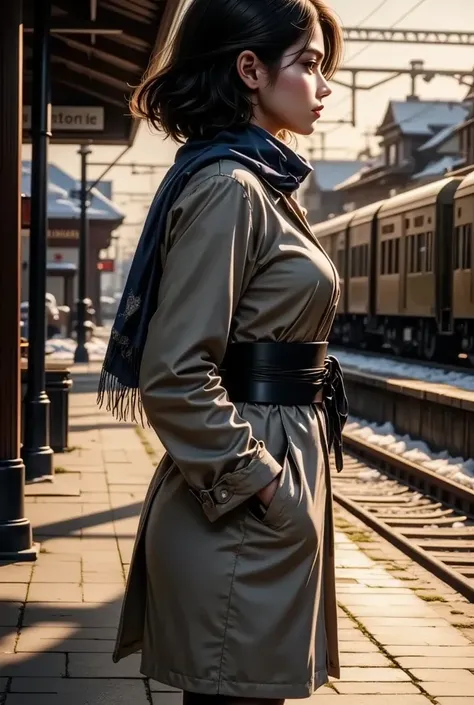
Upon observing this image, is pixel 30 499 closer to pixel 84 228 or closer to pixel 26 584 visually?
pixel 26 584

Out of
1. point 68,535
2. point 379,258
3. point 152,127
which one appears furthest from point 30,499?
point 379,258

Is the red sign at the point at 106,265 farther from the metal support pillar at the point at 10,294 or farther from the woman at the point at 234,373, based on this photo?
the woman at the point at 234,373

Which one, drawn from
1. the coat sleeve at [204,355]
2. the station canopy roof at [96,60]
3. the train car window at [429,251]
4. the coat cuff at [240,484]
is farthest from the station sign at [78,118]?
the train car window at [429,251]

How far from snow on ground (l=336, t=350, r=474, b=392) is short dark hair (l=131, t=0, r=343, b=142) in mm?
11868

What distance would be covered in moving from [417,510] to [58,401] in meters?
3.37

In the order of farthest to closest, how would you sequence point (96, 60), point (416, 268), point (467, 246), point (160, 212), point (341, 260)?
point (341, 260), point (416, 268), point (467, 246), point (96, 60), point (160, 212)

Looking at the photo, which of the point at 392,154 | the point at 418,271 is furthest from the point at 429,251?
the point at 392,154

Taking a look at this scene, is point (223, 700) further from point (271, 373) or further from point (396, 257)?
point (396, 257)

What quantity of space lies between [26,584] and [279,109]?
151 inches

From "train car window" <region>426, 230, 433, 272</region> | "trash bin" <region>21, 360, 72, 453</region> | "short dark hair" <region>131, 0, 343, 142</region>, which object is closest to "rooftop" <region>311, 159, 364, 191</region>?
"train car window" <region>426, 230, 433, 272</region>

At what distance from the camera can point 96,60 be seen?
12469 millimetres

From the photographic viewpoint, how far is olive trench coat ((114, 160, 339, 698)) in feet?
8.12

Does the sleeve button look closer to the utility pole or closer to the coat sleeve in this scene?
the coat sleeve

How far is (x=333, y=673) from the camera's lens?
2713mm
